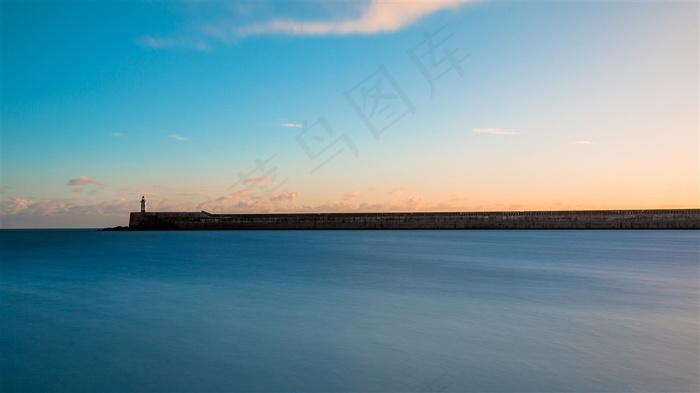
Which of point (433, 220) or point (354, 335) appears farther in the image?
point (433, 220)

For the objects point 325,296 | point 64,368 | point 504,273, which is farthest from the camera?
point 504,273

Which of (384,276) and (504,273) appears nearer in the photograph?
(384,276)

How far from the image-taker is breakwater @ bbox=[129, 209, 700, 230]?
41875 millimetres

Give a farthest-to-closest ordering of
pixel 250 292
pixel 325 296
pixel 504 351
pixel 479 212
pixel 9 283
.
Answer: pixel 479 212
pixel 9 283
pixel 250 292
pixel 325 296
pixel 504 351

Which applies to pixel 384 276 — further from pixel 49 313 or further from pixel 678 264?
pixel 678 264

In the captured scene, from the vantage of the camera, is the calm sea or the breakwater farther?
the breakwater

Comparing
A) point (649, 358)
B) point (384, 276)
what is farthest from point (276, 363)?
point (384, 276)

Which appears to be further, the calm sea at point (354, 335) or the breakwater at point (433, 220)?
the breakwater at point (433, 220)

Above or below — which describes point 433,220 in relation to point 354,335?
above

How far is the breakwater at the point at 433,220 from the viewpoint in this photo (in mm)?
41875

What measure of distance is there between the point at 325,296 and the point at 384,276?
126 inches

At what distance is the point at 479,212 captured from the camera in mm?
44469

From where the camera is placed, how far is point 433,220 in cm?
4625

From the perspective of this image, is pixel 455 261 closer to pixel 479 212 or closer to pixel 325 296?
pixel 325 296
